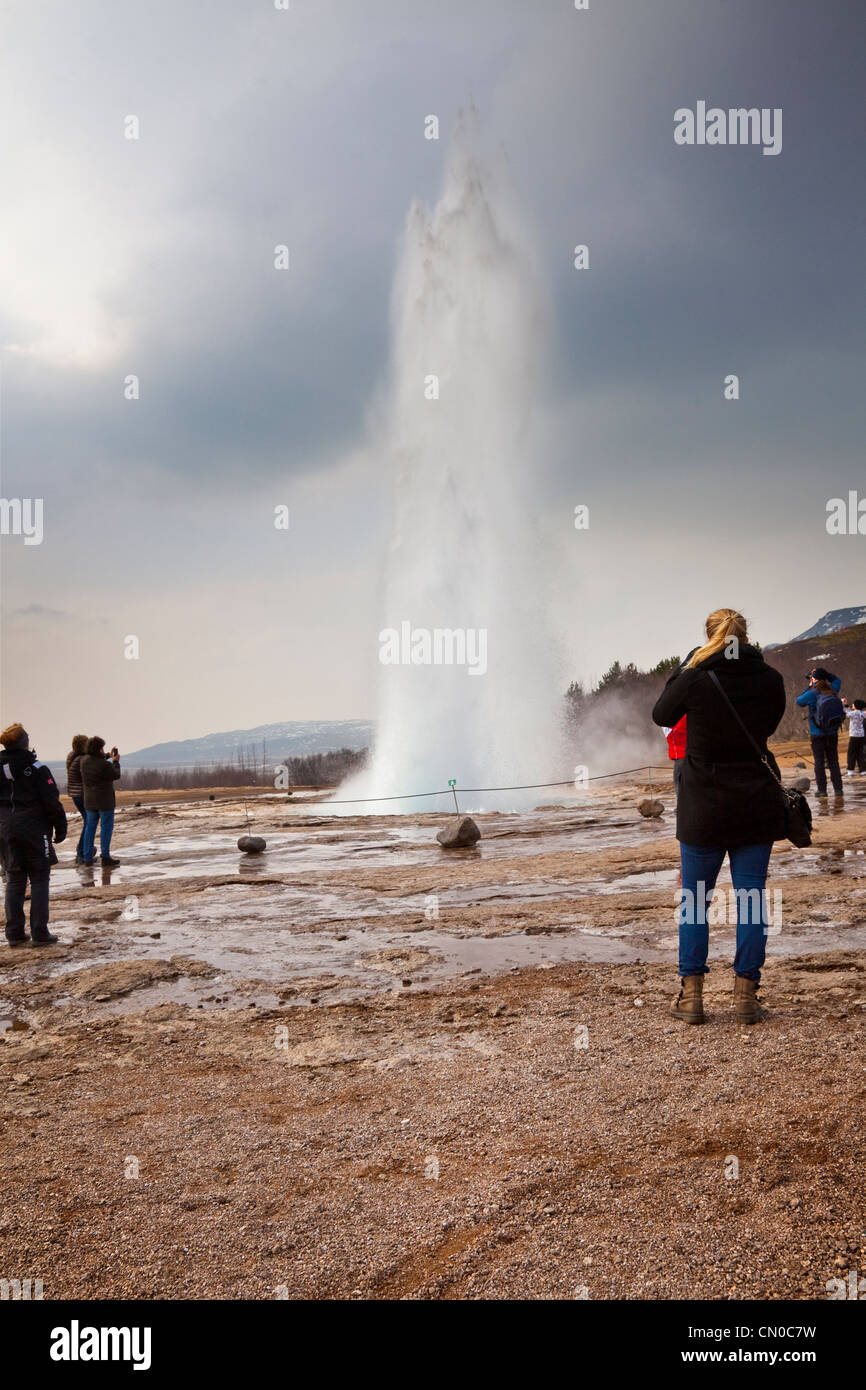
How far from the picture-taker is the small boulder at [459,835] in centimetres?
1558

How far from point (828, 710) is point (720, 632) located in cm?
1218

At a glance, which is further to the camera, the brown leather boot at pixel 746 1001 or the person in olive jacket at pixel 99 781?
the person in olive jacket at pixel 99 781

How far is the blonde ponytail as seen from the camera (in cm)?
468

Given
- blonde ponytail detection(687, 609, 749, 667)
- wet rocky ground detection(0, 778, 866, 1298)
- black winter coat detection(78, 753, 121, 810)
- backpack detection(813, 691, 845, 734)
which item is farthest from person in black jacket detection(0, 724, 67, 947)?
backpack detection(813, 691, 845, 734)

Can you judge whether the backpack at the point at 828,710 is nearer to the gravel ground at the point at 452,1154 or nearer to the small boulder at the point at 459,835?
A: the small boulder at the point at 459,835

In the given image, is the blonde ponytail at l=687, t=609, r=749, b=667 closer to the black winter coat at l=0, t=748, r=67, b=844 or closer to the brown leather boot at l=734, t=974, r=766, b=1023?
the brown leather boot at l=734, t=974, r=766, b=1023

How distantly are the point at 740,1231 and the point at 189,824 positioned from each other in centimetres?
2470

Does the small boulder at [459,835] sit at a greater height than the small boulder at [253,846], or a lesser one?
greater

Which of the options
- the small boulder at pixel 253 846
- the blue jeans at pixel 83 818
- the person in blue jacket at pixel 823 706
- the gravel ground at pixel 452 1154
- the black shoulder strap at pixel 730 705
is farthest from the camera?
the small boulder at pixel 253 846

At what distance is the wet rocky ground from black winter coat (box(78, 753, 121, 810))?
5.98m

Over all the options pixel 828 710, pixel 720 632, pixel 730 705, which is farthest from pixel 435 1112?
pixel 828 710

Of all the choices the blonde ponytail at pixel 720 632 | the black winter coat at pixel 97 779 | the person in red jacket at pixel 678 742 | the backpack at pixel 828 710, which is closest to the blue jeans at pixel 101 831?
the black winter coat at pixel 97 779

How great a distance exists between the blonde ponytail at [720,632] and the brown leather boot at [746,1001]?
5.92 ft
